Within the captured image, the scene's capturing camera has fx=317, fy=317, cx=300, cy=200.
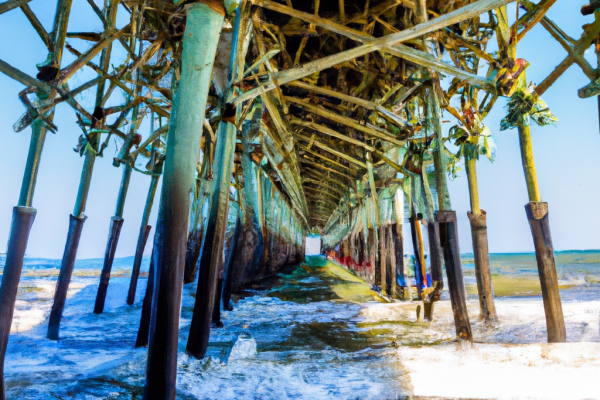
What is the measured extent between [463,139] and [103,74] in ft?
17.4

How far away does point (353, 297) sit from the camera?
789 cm

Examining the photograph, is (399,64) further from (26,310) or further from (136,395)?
(26,310)

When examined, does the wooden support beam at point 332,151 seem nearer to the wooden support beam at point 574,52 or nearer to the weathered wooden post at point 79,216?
Result: the weathered wooden post at point 79,216

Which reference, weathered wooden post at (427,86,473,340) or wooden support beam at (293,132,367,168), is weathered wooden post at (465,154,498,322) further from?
wooden support beam at (293,132,367,168)

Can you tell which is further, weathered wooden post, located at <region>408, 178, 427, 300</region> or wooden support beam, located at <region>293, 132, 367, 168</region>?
wooden support beam, located at <region>293, 132, 367, 168</region>

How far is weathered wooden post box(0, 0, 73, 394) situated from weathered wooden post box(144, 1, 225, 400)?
1721mm

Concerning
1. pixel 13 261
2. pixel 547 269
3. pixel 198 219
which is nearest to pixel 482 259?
pixel 547 269

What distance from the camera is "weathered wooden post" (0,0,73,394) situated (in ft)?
9.66

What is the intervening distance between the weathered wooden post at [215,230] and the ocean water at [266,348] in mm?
225

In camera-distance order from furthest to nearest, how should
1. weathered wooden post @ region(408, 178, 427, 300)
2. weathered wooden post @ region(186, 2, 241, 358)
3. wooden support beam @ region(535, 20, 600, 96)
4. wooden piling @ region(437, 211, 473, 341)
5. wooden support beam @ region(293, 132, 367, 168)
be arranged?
wooden support beam @ region(293, 132, 367, 168)
weathered wooden post @ region(408, 178, 427, 300)
wooden piling @ region(437, 211, 473, 341)
wooden support beam @ region(535, 20, 600, 96)
weathered wooden post @ region(186, 2, 241, 358)

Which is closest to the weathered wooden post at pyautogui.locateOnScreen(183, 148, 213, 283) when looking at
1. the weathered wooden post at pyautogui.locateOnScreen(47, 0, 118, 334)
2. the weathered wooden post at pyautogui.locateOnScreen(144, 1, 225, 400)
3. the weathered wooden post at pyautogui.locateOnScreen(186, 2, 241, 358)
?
the weathered wooden post at pyautogui.locateOnScreen(47, 0, 118, 334)

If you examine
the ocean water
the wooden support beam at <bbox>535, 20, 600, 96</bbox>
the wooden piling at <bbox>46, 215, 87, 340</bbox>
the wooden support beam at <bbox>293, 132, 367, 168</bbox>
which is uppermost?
the wooden support beam at <bbox>293, 132, 367, 168</bbox>

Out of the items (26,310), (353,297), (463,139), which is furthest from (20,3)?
(353,297)

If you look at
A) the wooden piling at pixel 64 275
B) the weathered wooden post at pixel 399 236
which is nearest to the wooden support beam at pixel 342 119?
the weathered wooden post at pixel 399 236
